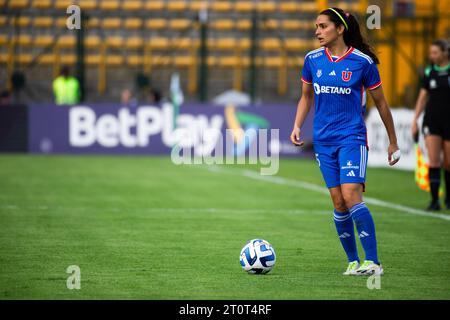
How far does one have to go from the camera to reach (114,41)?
2966 cm

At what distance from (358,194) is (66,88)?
63.9 feet

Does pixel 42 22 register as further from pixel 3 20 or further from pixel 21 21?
pixel 3 20

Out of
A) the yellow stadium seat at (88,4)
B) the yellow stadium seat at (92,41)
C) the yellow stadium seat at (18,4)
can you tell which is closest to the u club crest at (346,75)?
the yellow stadium seat at (92,41)

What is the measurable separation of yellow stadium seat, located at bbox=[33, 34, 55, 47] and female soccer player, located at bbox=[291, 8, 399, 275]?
71.3 ft

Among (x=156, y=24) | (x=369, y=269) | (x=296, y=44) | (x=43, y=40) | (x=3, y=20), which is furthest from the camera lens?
(x=156, y=24)

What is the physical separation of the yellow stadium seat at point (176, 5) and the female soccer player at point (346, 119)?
2292cm

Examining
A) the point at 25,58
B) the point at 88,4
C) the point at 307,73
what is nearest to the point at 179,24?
the point at 88,4

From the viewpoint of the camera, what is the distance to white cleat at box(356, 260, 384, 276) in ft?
26.4

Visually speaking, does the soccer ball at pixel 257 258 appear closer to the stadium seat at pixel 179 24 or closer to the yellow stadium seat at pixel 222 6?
the stadium seat at pixel 179 24

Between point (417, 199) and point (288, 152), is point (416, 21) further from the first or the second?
point (417, 199)

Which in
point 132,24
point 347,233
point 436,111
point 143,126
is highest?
point 132,24

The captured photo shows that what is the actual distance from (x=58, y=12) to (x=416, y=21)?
32.2ft

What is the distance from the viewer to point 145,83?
90.6 feet
